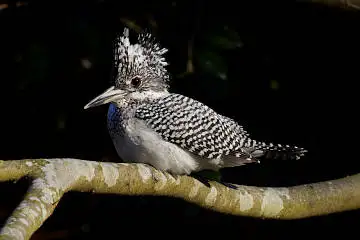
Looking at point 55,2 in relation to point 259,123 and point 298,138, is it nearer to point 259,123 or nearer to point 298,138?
point 259,123

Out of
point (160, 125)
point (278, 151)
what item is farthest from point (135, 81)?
point (278, 151)

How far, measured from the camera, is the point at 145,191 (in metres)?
2.71

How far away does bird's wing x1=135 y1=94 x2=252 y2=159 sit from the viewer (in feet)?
10.4

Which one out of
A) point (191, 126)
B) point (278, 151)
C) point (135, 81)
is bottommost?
point (278, 151)

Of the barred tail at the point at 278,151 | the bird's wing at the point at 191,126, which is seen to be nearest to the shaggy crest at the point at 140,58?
the bird's wing at the point at 191,126

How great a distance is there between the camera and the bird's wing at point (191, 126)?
124 inches

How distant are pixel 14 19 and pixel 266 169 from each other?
1512 mm

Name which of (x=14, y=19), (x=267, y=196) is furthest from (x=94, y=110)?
(x=267, y=196)

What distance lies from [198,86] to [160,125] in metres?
0.59

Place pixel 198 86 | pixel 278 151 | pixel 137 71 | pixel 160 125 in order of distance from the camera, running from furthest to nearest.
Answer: pixel 198 86 → pixel 278 151 → pixel 137 71 → pixel 160 125

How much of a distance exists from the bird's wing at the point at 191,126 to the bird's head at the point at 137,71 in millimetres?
84

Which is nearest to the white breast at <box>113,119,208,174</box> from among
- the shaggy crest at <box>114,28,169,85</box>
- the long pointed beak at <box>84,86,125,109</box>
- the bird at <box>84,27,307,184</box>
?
the bird at <box>84,27,307,184</box>

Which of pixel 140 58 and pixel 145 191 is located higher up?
pixel 140 58

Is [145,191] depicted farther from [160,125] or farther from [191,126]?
[191,126]
